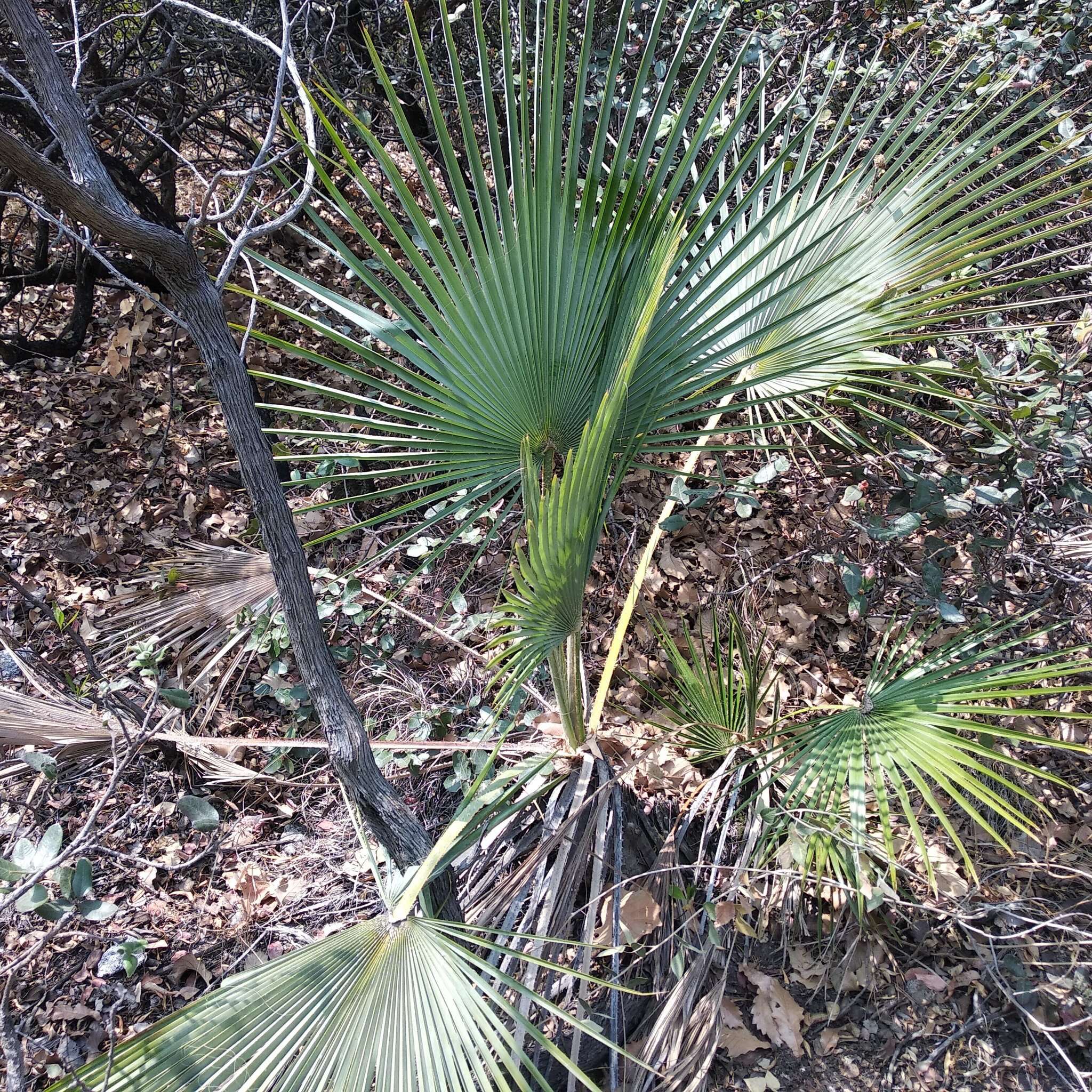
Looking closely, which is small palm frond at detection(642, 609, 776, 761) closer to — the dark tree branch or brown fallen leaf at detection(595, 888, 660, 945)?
brown fallen leaf at detection(595, 888, 660, 945)

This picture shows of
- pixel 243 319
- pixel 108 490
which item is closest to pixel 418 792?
pixel 108 490

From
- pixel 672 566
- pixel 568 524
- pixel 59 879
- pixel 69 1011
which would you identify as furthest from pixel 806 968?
pixel 69 1011

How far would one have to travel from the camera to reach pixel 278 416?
350 cm

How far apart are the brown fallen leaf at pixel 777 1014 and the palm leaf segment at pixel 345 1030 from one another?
3.55 feet

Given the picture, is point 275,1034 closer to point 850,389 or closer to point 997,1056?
point 850,389

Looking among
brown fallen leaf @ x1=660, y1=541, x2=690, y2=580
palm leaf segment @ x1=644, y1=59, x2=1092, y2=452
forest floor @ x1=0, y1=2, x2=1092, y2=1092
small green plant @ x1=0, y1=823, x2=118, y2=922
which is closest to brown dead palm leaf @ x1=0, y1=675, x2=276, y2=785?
forest floor @ x1=0, y1=2, x2=1092, y2=1092

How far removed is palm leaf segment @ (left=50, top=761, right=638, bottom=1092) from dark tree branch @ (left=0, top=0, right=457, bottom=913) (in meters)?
0.24

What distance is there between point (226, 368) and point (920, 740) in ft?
4.89

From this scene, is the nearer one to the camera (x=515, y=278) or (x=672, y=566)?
(x=515, y=278)

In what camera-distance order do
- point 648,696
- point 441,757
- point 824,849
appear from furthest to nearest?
point 648,696 < point 441,757 < point 824,849

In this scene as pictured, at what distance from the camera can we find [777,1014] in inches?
82.9

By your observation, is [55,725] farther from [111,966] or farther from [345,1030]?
[345,1030]

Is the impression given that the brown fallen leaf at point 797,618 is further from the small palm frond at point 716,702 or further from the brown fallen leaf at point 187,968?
the brown fallen leaf at point 187,968

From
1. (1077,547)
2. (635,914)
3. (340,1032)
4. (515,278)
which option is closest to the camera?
(340,1032)
